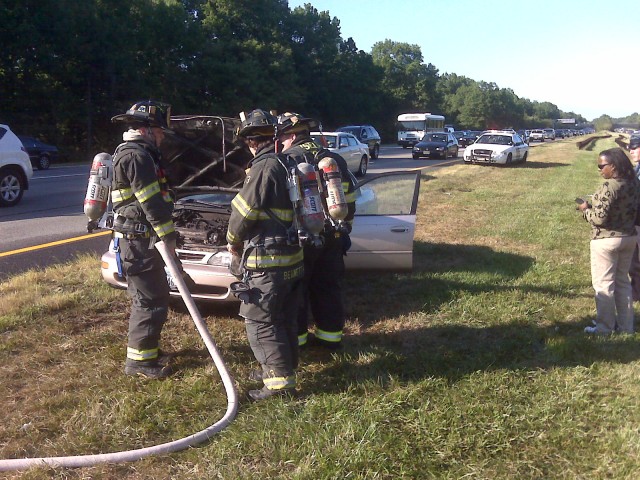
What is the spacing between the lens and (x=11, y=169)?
36.2 feet

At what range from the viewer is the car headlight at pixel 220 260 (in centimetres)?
473

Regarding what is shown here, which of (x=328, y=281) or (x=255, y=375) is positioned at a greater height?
(x=328, y=281)

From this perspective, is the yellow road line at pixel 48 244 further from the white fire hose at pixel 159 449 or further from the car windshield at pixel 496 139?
the car windshield at pixel 496 139

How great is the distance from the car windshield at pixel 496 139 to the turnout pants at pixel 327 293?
20.2 meters

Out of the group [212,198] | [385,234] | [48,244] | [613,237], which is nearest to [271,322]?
[385,234]

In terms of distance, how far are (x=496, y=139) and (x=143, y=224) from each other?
70.9 feet

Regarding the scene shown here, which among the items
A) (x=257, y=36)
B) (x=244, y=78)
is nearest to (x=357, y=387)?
(x=244, y=78)

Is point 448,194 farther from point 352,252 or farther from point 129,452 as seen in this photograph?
point 129,452

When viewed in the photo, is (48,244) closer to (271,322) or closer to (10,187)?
(10,187)

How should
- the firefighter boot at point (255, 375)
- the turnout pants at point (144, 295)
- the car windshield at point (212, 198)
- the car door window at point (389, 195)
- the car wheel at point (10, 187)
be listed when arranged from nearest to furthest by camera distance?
the turnout pants at point (144, 295)
the firefighter boot at point (255, 375)
the car windshield at point (212, 198)
the car door window at point (389, 195)
the car wheel at point (10, 187)

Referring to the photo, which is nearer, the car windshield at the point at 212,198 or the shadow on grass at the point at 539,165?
the car windshield at the point at 212,198

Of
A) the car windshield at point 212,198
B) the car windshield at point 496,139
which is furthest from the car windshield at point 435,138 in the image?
the car windshield at point 212,198

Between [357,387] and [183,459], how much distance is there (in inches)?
47.8

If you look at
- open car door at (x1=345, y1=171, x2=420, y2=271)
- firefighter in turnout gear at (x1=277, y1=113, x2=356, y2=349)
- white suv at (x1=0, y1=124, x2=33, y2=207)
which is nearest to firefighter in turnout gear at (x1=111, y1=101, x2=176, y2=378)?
firefighter in turnout gear at (x1=277, y1=113, x2=356, y2=349)
